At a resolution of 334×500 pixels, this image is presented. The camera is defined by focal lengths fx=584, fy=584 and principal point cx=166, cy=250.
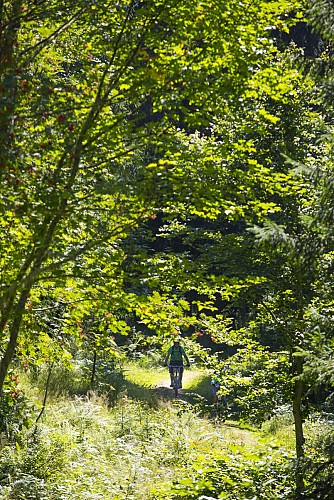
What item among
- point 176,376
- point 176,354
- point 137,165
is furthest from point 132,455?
point 176,376

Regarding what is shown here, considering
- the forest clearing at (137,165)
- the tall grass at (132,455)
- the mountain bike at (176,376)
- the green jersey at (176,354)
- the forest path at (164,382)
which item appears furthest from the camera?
the forest path at (164,382)

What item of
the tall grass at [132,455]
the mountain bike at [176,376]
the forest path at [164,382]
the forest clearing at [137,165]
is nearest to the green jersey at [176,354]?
the mountain bike at [176,376]

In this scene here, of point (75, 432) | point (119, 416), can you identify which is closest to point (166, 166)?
point (75, 432)

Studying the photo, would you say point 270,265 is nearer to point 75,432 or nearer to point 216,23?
point 216,23

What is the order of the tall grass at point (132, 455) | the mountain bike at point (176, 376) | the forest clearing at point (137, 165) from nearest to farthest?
the forest clearing at point (137, 165) → the tall grass at point (132, 455) → the mountain bike at point (176, 376)

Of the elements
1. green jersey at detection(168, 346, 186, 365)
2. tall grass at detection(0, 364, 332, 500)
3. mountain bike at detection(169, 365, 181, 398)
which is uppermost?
green jersey at detection(168, 346, 186, 365)

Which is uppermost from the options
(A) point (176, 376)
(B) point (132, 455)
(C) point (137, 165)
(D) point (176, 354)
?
(C) point (137, 165)

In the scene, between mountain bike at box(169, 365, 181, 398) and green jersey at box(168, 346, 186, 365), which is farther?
mountain bike at box(169, 365, 181, 398)

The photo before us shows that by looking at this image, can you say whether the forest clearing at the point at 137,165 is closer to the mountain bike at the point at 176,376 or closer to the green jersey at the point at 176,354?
the green jersey at the point at 176,354

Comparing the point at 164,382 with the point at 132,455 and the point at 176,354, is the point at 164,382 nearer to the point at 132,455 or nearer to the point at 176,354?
the point at 176,354

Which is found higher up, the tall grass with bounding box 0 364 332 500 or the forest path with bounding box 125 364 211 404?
the forest path with bounding box 125 364 211 404

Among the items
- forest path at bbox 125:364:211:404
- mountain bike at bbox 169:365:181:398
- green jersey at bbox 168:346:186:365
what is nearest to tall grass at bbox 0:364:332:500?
mountain bike at bbox 169:365:181:398

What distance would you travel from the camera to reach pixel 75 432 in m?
10.5

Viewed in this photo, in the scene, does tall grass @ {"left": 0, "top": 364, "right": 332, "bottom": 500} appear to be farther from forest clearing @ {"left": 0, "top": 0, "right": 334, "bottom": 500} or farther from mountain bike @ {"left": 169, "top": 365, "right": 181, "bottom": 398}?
mountain bike @ {"left": 169, "top": 365, "right": 181, "bottom": 398}
